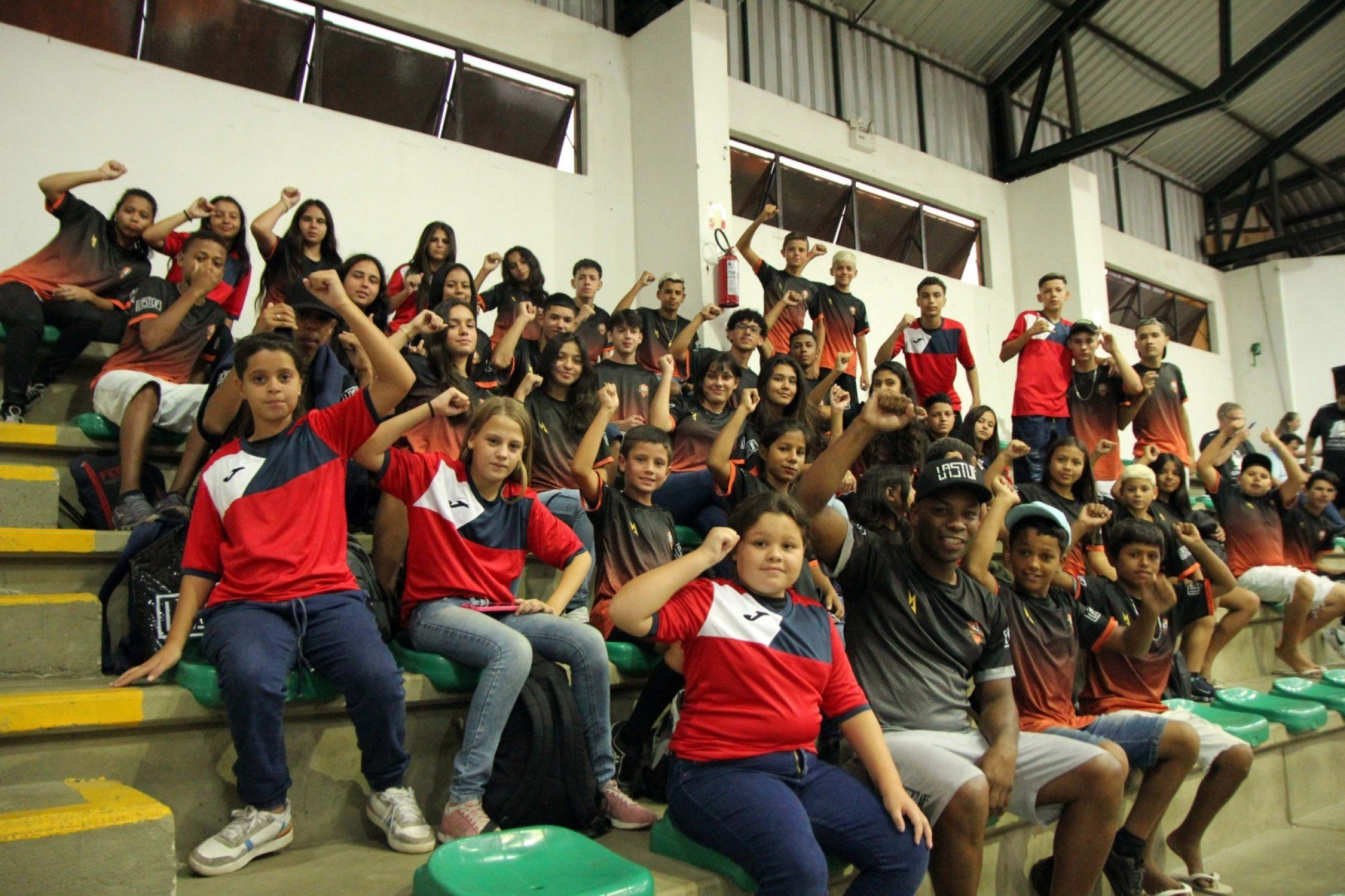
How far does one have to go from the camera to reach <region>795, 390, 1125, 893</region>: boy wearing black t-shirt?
2635mm

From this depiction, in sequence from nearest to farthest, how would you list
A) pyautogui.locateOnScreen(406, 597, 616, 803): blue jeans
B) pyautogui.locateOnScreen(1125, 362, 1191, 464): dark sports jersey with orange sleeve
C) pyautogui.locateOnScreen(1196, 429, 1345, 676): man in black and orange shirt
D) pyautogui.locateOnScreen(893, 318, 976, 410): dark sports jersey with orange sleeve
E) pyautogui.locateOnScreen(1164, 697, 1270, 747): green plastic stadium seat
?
1. pyautogui.locateOnScreen(406, 597, 616, 803): blue jeans
2. pyautogui.locateOnScreen(1164, 697, 1270, 747): green plastic stadium seat
3. pyautogui.locateOnScreen(1196, 429, 1345, 676): man in black and orange shirt
4. pyautogui.locateOnScreen(1125, 362, 1191, 464): dark sports jersey with orange sleeve
5. pyautogui.locateOnScreen(893, 318, 976, 410): dark sports jersey with orange sleeve

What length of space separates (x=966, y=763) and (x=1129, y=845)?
0.90 meters

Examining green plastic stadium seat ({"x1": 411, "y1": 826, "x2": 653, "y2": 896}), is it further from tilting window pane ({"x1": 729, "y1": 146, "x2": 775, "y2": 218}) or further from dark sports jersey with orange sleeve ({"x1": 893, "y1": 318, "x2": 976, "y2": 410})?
tilting window pane ({"x1": 729, "y1": 146, "x2": 775, "y2": 218})

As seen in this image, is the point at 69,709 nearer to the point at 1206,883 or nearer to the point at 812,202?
the point at 1206,883

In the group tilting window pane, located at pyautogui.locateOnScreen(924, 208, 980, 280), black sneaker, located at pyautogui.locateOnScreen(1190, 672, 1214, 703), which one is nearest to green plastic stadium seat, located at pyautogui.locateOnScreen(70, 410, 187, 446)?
black sneaker, located at pyautogui.locateOnScreen(1190, 672, 1214, 703)

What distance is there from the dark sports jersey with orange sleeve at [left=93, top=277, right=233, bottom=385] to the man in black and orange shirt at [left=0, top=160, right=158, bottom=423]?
0.17 m

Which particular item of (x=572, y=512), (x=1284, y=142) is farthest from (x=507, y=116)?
(x=1284, y=142)

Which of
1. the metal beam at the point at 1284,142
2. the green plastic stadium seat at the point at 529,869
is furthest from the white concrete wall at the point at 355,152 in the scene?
the metal beam at the point at 1284,142

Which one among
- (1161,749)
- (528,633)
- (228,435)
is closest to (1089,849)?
(1161,749)

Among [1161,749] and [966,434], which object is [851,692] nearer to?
[1161,749]

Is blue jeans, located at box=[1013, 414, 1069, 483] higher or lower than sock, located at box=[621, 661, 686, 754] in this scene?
higher

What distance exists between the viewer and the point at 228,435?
296cm

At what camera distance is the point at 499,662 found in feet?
7.89

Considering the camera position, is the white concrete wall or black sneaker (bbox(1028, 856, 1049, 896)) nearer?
black sneaker (bbox(1028, 856, 1049, 896))
